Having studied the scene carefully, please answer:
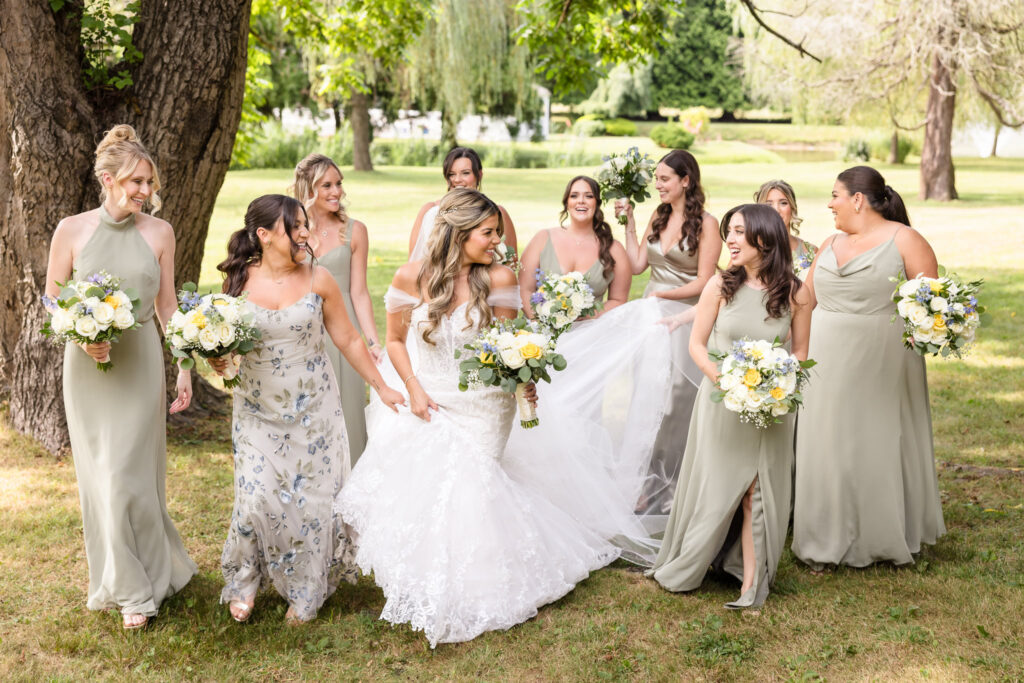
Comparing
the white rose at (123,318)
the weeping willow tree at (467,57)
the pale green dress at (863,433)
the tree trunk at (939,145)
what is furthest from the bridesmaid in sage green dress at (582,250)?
the weeping willow tree at (467,57)

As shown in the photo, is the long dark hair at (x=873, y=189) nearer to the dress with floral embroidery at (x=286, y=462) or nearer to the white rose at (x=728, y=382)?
the white rose at (x=728, y=382)

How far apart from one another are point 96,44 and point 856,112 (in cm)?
2787

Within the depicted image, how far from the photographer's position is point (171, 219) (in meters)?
8.34

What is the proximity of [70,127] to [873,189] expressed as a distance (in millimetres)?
5864

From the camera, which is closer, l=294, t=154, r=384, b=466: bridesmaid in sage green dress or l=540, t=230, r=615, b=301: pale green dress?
l=294, t=154, r=384, b=466: bridesmaid in sage green dress

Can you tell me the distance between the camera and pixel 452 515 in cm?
522

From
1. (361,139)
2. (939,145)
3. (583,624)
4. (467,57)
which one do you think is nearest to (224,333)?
(583,624)

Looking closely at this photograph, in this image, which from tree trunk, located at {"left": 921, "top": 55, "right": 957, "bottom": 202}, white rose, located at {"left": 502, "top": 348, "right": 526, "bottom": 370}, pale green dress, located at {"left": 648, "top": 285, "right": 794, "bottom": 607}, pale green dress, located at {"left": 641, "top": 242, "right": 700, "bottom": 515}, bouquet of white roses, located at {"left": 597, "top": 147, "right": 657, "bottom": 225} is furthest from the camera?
tree trunk, located at {"left": 921, "top": 55, "right": 957, "bottom": 202}

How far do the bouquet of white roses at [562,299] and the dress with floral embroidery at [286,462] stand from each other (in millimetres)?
1621

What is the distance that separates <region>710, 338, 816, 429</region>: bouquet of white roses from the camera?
16.6 feet

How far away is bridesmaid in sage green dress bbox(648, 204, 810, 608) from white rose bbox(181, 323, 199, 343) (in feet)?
8.53

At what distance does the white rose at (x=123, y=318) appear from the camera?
4887 millimetres

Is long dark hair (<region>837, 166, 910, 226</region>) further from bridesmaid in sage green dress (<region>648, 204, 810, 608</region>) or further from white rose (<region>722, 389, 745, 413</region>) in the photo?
white rose (<region>722, 389, 745, 413</region>)

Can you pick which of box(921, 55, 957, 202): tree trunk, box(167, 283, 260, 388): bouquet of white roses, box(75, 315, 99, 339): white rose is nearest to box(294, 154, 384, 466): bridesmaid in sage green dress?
box(167, 283, 260, 388): bouquet of white roses
